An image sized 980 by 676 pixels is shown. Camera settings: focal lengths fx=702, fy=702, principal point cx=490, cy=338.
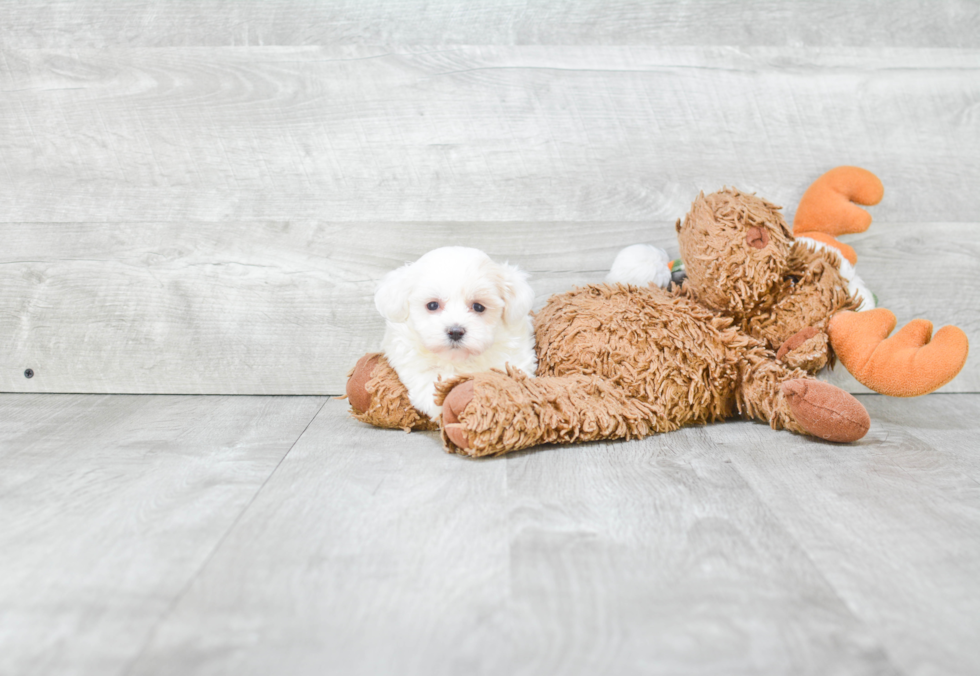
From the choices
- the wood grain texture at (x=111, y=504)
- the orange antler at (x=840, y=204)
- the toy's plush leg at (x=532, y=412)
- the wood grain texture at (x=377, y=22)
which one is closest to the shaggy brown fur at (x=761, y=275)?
the orange antler at (x=840, y=204)

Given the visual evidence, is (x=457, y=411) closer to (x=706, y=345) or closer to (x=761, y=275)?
(x=706, y=345)

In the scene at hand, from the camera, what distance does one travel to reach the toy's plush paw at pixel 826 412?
1.03 meters

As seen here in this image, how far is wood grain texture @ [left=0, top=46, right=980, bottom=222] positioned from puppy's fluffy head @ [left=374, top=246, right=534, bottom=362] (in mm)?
342

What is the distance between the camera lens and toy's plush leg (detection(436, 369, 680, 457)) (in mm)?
987

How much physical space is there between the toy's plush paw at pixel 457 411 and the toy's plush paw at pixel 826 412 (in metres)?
0.50

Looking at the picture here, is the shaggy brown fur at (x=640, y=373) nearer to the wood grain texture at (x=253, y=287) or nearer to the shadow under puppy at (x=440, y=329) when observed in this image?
the shadow under puppy at (x=440, y=329)

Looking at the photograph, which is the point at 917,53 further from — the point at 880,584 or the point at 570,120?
the point at 880,584

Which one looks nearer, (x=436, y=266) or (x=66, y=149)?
(x=436, y=266)

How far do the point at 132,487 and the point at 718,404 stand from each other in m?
0.89

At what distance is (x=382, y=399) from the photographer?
3.76 feet

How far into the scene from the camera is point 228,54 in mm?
1343

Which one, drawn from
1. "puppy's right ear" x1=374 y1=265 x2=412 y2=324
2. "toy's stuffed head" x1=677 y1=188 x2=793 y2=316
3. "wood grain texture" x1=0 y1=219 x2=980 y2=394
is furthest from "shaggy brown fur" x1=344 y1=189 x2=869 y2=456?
"wood grain texture" x1=0 y1=219 x2=980 y2=394

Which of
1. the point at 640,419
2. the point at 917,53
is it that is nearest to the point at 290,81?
the point at 640,419

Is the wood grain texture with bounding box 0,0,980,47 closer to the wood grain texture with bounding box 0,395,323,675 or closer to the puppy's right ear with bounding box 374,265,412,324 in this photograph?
the puppy's right ear with bounding box 374,265,412,324
